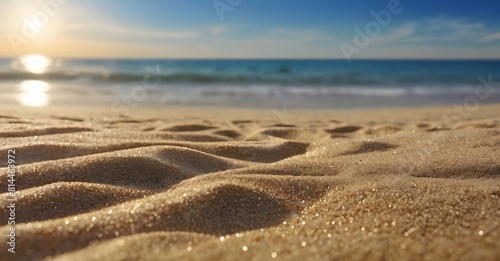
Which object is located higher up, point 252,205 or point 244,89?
point 244,89

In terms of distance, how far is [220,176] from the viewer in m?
1.69

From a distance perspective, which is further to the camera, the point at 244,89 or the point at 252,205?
the point at 244,89

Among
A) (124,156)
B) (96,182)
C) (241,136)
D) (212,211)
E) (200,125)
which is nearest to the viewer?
(212,211)

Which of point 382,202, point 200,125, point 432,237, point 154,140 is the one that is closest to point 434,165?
point 382,202

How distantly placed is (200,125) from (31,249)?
8.03 feet

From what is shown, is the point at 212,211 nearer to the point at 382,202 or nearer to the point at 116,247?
the point at 116,247

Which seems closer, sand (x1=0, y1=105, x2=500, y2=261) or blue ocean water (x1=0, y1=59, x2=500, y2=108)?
sand (x1=0, y1=105, x2=500, y2=261)

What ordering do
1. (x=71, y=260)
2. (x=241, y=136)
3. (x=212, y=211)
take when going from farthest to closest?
(x=241, y=136), (x=212, y=211), (x=71, y=260)

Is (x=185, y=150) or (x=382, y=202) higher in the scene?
(x=185, y=150)

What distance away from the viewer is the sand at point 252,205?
1.03 m

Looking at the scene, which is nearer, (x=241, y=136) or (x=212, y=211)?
(x=212, y=211)

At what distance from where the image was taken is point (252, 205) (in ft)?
4.46

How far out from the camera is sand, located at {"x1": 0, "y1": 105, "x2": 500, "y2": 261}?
3.38 feet

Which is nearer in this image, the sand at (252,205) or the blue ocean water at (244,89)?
the sand at (252,205)
